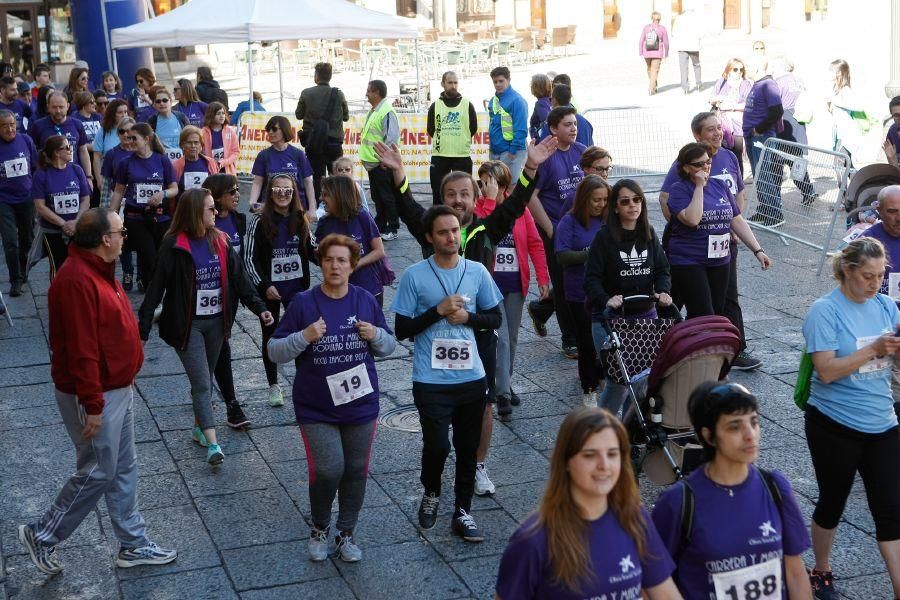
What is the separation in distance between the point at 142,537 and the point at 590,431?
3.18 metres

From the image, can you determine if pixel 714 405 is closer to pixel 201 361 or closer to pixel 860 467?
pixel 860 467

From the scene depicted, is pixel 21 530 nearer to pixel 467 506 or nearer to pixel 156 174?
pixel 467 506

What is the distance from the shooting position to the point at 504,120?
14.9 m

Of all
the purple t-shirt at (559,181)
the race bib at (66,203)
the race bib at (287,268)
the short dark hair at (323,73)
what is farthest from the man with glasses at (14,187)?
the purple t-shirt at (559,181)

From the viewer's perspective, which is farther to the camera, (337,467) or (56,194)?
(56,194)

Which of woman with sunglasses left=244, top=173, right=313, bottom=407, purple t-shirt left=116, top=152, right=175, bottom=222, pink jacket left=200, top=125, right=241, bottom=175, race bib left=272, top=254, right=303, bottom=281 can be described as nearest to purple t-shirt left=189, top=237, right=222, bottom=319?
woman with sunglasses left=244, top=173, right=313, bottom=407

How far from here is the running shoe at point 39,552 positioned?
595 cm

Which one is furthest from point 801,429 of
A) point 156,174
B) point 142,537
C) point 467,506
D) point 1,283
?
point 1,283

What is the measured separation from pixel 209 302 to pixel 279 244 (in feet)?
3.00

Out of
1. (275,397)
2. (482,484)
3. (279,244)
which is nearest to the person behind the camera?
(482,484)

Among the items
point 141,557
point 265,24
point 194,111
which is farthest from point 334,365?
point 265,24

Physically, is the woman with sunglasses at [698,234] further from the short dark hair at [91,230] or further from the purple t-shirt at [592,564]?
the purple t-shirt at [592,564]

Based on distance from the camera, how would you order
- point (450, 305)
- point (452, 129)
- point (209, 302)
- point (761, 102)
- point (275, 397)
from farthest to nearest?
1. point (761, 102)
2. point (452, 129)
3. point (275, 397)
4. point (209, 302)
5. point (450, 305)

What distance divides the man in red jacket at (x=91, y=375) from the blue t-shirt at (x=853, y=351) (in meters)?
3.14
